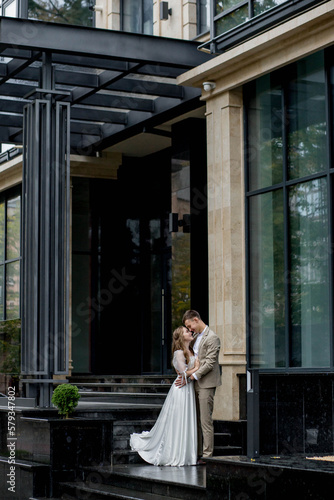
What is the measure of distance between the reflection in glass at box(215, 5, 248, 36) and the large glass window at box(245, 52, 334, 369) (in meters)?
1.08

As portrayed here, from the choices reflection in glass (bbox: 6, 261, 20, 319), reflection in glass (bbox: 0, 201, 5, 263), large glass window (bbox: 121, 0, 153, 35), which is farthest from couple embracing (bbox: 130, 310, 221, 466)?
reflection in glass (bbox: 0, 201, 5, 263)

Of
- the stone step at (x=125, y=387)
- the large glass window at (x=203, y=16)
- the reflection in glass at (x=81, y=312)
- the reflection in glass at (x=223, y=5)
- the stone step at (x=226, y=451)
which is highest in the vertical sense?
the large glass window at (x=203, y=16)

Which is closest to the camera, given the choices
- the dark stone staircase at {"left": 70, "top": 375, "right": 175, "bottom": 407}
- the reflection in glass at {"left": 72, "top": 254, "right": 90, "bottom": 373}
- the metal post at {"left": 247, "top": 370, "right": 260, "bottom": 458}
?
the metal post at {"left": 247, "top": 370, "right": 260, "bottom": 458}

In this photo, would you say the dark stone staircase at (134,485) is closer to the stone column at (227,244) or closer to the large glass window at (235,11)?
the stone column at (227,244)

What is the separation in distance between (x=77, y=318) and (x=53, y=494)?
9.79m

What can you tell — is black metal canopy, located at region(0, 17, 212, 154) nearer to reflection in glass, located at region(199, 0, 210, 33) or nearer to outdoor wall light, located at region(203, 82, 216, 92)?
outdoor wall light, located at region(203, 82, 216, 92)

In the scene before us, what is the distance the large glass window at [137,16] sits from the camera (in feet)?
62.1

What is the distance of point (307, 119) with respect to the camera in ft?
44.5

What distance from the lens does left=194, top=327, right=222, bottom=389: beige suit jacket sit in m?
12.4

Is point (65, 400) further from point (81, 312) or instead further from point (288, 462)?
point (81, 312)

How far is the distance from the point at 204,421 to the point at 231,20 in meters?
6.70

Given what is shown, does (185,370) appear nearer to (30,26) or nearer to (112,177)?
(30,26)

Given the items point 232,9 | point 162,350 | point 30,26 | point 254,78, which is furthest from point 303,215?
point 162,350

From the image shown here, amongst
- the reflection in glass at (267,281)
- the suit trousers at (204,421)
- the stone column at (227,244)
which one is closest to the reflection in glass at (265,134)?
the stone column at (227,244)
